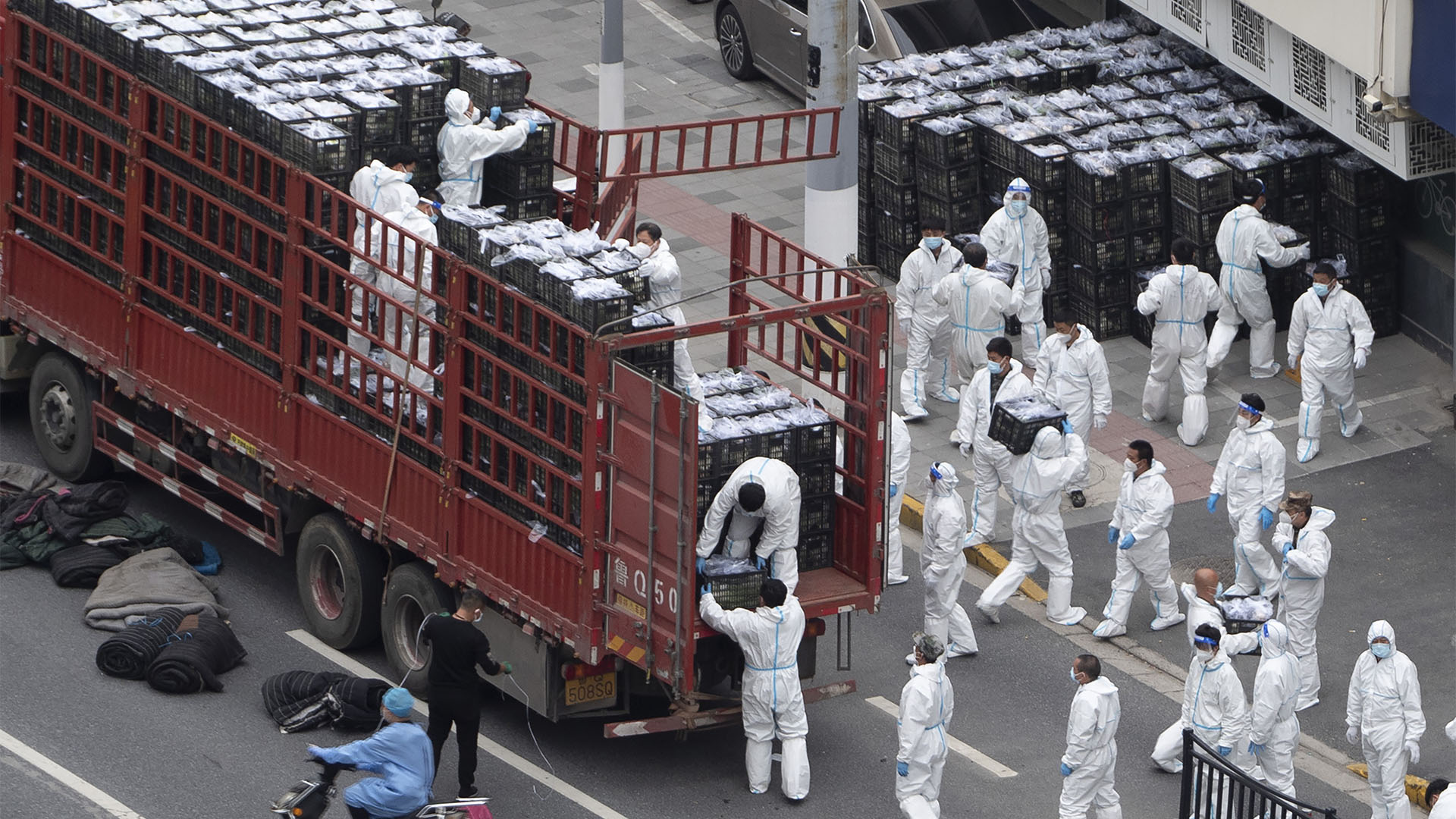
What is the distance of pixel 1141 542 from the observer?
1828 cm

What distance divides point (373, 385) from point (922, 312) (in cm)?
→ 636

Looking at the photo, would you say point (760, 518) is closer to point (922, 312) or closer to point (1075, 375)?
point (1075, 375)

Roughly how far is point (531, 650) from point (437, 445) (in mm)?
1391

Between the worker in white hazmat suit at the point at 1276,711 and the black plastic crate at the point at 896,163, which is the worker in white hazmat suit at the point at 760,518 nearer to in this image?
the worker in white hazmat suit at the point at 1276,711

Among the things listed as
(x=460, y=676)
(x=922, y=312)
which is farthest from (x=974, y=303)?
(x=460, y=676)

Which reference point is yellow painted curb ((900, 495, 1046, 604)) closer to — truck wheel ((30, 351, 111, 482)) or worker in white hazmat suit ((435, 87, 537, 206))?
worker in white hazmat suit ((435, 87, 537, 206))

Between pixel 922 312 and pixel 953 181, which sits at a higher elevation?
pixel 953 181

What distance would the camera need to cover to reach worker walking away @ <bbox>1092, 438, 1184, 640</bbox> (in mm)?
18188

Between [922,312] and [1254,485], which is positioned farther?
[922,312]

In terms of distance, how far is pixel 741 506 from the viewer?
1553cm

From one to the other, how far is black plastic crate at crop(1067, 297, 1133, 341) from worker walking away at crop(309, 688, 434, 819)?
10221 millimetres

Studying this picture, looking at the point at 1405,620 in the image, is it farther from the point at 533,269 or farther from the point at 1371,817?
the point at 533,269

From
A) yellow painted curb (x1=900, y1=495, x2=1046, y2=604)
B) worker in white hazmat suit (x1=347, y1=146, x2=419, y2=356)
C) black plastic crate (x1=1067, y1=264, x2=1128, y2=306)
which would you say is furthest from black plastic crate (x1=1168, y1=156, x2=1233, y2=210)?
worker in white hazmat suit (x1=347, y1=146, x2=419, y2=356)

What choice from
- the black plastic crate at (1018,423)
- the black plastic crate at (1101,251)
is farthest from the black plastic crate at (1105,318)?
the black plastic crate at (1018,423)
